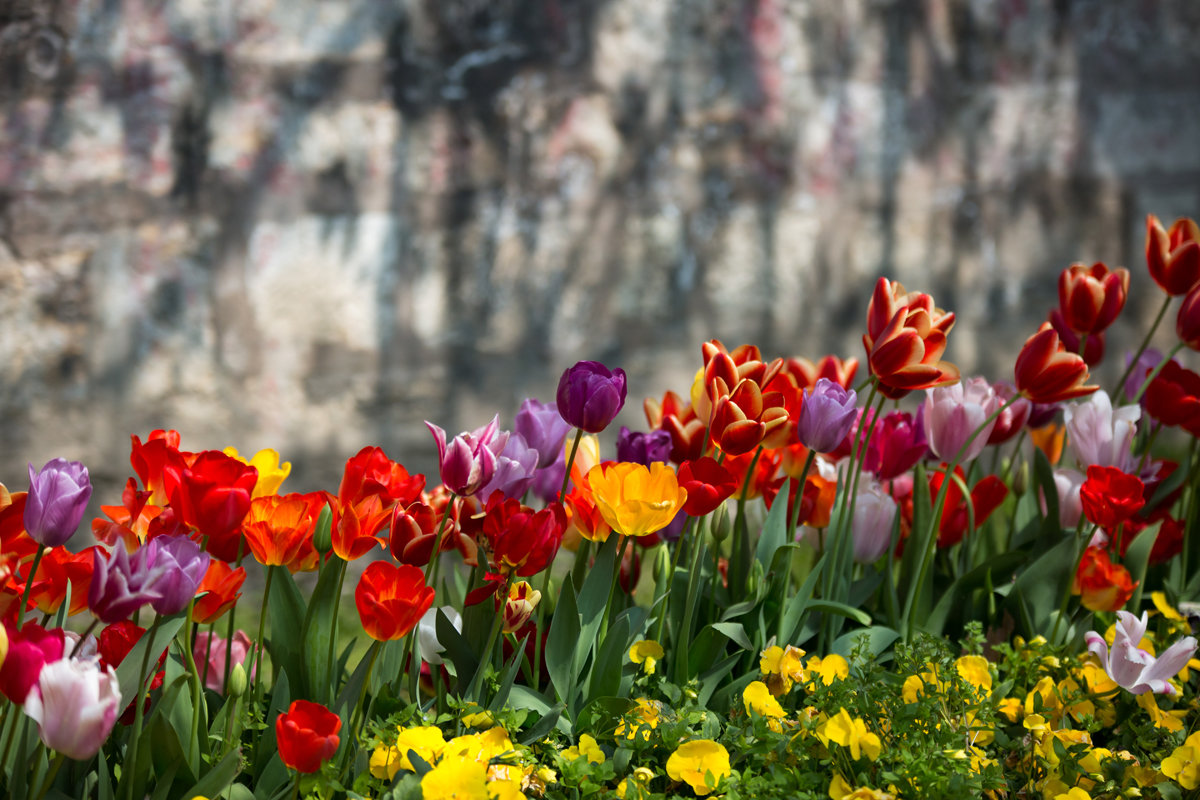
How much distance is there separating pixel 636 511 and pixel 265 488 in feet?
1.28

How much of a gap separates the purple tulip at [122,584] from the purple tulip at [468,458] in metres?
0.27

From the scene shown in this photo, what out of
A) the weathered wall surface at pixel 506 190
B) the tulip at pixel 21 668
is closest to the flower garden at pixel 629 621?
the tulip at pixel 21 668

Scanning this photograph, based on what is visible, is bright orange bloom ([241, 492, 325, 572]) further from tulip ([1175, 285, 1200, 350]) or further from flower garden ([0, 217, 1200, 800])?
tulip ([1175, 285, 1200, 350])

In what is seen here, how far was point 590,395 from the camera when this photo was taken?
3.28 ft

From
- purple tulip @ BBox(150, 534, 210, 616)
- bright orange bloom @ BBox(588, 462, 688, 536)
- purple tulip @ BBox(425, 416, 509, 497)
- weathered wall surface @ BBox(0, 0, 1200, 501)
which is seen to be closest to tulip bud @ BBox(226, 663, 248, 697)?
purple tulip @ BBox(150, 534, 210, 616)

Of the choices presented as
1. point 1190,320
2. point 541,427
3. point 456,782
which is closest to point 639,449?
point 541,427

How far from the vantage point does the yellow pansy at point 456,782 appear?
79 centimetres

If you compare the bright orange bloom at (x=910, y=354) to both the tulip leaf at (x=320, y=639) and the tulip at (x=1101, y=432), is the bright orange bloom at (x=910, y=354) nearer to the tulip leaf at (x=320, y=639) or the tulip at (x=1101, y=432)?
the tulip at (x=1101, y=432)

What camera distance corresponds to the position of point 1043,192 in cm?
289

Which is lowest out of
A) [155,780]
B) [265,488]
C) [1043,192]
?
[155,780]

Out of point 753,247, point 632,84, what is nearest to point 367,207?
point 632,84

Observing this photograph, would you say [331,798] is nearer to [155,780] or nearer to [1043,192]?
[155,780]

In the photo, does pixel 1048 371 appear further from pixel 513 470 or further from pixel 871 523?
pixel 513 470

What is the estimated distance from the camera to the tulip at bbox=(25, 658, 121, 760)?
69 centimetres
